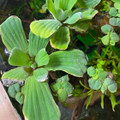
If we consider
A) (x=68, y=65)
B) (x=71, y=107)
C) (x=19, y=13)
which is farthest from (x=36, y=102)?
(x=19, y=13)

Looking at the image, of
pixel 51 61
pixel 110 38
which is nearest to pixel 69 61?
pixel 51 61

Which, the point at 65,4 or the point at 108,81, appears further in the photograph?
the point at 65,4

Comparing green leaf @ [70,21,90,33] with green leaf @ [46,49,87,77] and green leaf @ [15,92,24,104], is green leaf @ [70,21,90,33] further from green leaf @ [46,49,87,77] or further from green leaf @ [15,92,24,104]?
green leaf @ [15,92,24,104]

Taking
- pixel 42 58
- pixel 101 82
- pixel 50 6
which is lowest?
pixel 101 82

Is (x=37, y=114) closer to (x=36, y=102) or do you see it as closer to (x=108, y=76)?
(x=36, y=102)

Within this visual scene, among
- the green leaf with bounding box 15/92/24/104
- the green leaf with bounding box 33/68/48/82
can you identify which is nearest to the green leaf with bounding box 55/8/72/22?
the green leaf with bounding box 33/68/48/82

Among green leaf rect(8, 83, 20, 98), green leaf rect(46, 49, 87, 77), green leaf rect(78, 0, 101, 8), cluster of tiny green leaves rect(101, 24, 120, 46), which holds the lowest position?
green leaf rect(8, 83, 20, 98)

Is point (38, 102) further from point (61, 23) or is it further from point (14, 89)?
point (61, 23)
